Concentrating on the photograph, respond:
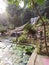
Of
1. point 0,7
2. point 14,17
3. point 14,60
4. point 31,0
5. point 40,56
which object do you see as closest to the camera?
point 31,0

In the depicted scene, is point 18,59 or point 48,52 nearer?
point 48,52

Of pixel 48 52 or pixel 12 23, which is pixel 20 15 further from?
pixel 48 52

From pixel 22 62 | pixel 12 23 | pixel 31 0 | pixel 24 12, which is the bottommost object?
pixel 22 62

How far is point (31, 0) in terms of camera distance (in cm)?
451

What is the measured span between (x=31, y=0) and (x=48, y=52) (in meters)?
2.01

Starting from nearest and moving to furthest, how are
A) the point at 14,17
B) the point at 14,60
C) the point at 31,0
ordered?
the point at 31,0, the point at 14,60, the point at 14,17

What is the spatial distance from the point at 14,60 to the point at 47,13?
14339 mm

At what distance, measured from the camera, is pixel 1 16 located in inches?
888

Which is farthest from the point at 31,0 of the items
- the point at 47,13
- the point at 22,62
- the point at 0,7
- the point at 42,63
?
the point at 0,7

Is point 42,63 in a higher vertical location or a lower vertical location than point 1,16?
lower

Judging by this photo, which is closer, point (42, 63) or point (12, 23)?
point (42, 63)

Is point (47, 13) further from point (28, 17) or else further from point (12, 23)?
point (12, 23)

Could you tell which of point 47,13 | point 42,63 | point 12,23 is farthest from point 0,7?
point 42,63

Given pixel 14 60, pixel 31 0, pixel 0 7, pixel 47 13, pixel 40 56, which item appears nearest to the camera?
pixel 31 0
